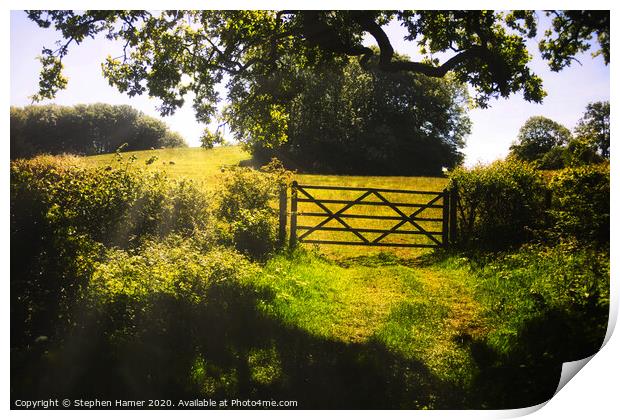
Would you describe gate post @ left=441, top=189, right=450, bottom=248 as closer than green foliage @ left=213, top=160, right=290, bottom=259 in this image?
No

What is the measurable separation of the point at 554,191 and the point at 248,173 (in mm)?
4973

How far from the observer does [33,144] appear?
5406mm

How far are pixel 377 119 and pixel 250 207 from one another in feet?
9.38

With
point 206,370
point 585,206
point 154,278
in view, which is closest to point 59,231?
point 154,278

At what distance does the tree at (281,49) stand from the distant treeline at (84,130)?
11.2 inches

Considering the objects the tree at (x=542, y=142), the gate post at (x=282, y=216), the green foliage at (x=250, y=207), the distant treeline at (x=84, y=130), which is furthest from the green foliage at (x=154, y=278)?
the tree at (x=542, y=142)

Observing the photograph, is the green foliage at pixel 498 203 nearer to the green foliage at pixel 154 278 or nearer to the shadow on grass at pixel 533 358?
the shadow on grass at pixel 533 358

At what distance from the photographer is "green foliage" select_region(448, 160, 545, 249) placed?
597cm

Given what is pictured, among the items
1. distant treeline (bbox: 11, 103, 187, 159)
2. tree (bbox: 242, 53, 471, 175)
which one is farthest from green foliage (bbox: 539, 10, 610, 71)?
distant treeline (bbox: 11, 103, 187, 159)

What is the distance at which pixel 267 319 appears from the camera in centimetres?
520

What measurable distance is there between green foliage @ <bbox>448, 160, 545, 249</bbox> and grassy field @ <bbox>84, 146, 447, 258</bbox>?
0.47m

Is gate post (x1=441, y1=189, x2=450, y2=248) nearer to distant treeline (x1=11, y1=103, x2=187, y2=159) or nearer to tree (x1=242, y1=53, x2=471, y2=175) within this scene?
tree (x1=242, y1=53, x2=471, y2=175)

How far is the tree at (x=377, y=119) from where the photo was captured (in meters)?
6.14
